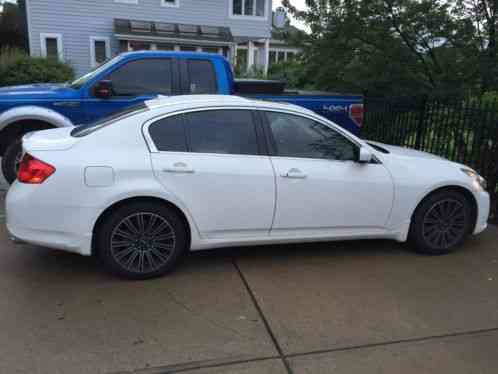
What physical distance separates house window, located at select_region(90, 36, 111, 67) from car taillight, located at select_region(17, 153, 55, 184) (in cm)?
1764

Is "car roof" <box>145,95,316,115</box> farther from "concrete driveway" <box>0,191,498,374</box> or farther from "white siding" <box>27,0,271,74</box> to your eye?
"white siding" <box>27,0,271,74</box>

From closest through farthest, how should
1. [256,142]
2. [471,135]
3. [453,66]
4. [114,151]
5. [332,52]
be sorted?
[114,151]
[256,142]
[471,135]
[453,66]
[332,52]

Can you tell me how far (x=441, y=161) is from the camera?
16.2 ft

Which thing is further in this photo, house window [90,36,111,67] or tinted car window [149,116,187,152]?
house window [90,36,111,67]

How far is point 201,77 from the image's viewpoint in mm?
6930

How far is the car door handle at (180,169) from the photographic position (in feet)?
12.9

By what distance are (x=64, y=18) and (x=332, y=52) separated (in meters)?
15.0

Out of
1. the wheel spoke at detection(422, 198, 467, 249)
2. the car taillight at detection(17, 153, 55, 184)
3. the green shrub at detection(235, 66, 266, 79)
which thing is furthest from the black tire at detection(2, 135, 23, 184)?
the green shrub at detection(235, 66, 266, 79)

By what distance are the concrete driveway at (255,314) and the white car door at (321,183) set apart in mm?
442

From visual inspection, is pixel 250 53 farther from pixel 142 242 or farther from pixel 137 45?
pixel 142 242

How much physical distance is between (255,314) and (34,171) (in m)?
2.15

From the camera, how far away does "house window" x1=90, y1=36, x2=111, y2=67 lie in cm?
1981

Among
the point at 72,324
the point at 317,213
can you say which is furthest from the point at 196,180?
the point at 72,324

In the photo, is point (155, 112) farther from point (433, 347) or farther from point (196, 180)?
point (433, 347)
